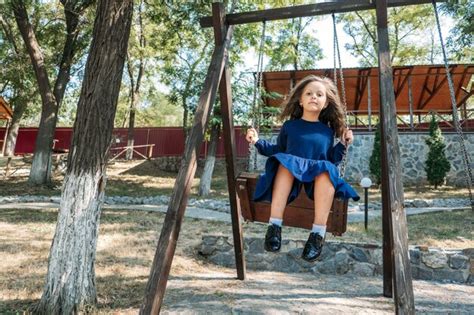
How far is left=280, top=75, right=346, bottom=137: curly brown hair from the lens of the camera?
318 centimetres

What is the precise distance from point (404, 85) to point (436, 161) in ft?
13.1

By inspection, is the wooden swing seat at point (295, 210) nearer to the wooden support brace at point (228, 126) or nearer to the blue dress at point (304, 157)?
the blue dress at point (304, 157)

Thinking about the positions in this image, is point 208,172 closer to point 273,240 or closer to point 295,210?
point 295,210

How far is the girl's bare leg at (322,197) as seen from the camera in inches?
105

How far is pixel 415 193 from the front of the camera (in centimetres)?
1184

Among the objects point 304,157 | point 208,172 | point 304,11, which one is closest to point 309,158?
point 304,157

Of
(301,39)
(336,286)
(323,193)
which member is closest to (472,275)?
(336,286)

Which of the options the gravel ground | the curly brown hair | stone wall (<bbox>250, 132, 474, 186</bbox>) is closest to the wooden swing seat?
the curly brown hair

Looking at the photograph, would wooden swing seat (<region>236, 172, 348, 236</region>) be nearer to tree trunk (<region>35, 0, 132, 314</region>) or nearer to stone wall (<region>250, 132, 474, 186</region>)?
tree trunk (<region>35, 0, 132, 314</region>)

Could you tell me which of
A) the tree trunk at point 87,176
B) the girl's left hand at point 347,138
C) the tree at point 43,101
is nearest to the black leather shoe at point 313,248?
the girl's left hand at point 347,138

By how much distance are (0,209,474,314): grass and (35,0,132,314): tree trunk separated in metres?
0.33

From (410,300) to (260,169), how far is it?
13023 millimetres

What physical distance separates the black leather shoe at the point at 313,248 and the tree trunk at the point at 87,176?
6.50ft

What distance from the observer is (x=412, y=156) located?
1409 centimetres
